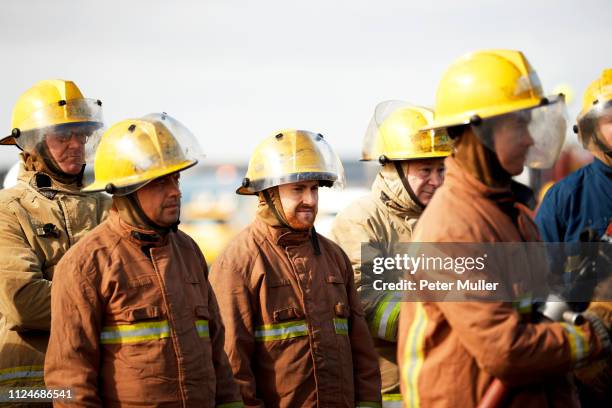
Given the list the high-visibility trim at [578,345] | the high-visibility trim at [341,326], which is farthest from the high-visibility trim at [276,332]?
the high-visibility trim at [578,345]

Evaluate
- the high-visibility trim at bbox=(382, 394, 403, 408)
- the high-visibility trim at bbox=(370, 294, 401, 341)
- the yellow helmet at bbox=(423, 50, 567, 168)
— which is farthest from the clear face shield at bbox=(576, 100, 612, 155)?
the yellow helmet at bbox=(423, 50, 567, 168)

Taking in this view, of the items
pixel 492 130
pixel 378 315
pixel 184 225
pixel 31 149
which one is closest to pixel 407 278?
pixel 492 130

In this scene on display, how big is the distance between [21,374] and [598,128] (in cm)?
344

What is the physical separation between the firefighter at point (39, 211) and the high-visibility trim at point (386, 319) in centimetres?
165

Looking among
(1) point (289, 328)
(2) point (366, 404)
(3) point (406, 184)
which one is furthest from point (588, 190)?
(1) point (289, 328)

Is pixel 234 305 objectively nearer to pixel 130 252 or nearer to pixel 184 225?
pixel 130 252

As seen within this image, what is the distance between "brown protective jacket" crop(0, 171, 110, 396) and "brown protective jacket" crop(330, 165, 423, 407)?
143cm

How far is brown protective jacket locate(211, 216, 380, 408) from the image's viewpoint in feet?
16.9

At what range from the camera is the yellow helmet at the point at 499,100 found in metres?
3.71

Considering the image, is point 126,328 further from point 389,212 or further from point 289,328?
point 389,212

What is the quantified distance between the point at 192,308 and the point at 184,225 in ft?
48.2

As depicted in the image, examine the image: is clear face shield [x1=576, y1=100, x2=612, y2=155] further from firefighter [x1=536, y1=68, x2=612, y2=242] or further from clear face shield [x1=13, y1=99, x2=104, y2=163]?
clear face shield [x1=13, y1=99, x2=104, y2=163]

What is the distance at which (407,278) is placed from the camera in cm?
379

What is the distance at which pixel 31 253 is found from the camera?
5.32m
